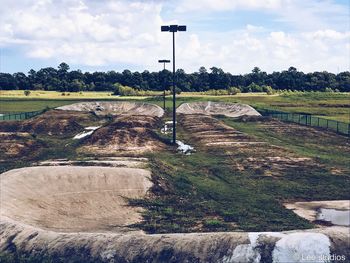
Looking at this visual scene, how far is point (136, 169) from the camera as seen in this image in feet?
110

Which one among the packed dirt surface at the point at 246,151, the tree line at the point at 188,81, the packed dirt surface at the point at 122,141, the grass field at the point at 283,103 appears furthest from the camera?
the tree line at the point at 188,81

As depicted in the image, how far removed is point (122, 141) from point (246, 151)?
40.8ft

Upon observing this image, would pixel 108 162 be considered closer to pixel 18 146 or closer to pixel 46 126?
pixel 18 146

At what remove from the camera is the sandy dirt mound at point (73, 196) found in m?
24.6

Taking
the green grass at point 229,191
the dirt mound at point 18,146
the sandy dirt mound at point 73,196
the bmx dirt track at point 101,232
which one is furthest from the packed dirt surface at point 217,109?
the bmx dirt track at point 101,232

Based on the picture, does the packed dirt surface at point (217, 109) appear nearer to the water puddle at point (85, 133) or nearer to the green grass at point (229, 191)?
the water puddle at point (85, 133)

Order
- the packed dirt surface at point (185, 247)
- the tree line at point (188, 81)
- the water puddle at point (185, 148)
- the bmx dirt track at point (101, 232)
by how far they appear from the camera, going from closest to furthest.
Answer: the packed dirt surface at point (185, 247) < the bmx dirt track at point (101, 232) < the water puddle at point (185, 148) < the tree line at point (188, 81)

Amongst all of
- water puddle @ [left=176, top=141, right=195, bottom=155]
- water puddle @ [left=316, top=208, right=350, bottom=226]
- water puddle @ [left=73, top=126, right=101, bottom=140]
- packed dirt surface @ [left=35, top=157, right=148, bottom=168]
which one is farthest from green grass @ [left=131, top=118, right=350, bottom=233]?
water puddle @ [left=73, top=126, right=101, bottom=140]

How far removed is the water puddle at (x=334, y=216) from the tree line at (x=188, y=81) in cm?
12325

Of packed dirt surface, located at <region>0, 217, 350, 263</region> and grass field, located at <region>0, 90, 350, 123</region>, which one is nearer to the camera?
packed dirt surface, located at <region>0, 217, 350, 263</region>

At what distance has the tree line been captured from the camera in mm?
153500

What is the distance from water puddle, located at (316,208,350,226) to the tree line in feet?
404

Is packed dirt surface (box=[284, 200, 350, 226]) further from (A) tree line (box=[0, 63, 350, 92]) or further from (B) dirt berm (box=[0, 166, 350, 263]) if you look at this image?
(A) tree line (box=[0, 63, 350, 92])

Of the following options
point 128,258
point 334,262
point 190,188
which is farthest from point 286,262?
point 190,188
